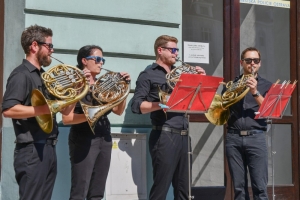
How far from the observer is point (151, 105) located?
5.95 m

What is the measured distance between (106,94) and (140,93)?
49cm

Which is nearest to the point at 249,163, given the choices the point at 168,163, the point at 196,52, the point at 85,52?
the point at 168,163

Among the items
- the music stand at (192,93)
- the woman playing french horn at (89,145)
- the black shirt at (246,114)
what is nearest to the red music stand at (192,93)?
the music stand at (192,93)

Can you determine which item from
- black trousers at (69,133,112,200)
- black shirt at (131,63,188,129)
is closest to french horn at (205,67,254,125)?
black shirt at (131,63,188,129)

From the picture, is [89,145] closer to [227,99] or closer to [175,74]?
[175,74]

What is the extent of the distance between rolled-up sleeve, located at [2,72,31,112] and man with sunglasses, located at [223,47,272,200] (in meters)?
2.73

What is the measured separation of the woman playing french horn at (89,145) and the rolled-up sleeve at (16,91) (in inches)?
29.7

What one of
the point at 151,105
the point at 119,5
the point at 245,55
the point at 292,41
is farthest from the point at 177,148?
the point at 292,41

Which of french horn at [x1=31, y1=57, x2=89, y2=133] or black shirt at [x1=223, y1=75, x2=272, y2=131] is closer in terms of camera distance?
french horn at [x1=31, y1=57, x2=89, y2=133]

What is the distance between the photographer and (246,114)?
666cm

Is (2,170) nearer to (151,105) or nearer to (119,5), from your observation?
(151,105)

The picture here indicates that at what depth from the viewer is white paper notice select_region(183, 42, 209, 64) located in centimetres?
754

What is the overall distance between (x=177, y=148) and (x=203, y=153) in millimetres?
1680

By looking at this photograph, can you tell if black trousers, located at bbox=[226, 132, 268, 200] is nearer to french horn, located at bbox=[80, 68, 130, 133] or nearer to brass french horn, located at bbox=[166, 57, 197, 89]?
brass french horn, located at bbox=[166, 57, 197, 89]
